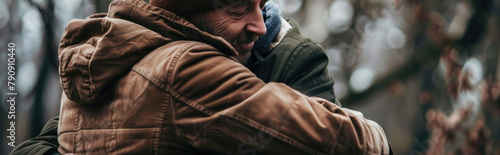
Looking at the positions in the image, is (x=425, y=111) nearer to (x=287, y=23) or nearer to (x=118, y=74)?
(x=287, y=23)

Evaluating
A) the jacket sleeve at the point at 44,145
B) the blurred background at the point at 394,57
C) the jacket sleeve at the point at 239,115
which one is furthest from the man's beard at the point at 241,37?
the blurred background at the point at 394,57

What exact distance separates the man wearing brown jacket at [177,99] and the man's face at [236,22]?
0.16m

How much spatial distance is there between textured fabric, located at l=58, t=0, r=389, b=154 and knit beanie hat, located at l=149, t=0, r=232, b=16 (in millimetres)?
69

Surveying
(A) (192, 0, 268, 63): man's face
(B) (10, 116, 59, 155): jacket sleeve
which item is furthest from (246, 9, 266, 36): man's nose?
(B) (10, 116, 59, 155): jacket sleeve

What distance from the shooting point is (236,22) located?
1957mm

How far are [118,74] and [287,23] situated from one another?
2.89 ft

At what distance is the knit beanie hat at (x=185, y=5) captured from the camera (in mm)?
1821

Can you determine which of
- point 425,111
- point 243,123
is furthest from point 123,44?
point 425,111

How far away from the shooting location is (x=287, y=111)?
5.19ft

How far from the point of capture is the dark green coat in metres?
2.05

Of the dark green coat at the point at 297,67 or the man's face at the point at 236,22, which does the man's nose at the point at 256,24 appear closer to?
the man's face at the point at 236,22

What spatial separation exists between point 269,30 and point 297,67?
206 millimetres

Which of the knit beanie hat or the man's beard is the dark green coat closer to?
the man's beard

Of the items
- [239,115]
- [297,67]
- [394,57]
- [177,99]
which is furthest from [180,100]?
[394,57]
